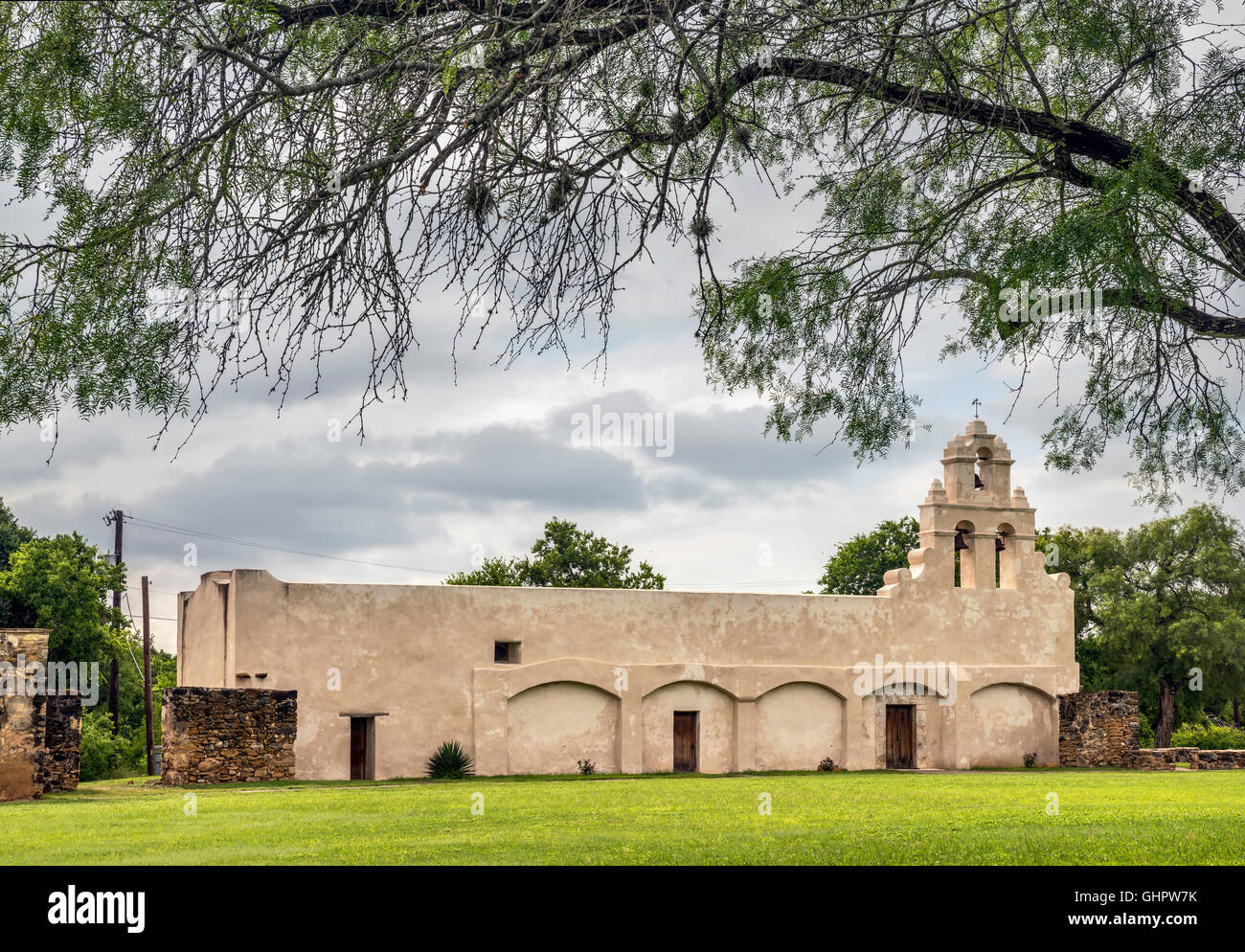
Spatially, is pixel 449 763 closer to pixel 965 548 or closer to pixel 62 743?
pixel 62 743

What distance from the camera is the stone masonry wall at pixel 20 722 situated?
21.4m

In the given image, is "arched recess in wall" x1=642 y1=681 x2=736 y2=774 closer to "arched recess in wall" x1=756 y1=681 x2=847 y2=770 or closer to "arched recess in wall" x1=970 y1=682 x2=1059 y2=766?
"arched recess in wall" x1=756 y1=681 x2=847 y2=770

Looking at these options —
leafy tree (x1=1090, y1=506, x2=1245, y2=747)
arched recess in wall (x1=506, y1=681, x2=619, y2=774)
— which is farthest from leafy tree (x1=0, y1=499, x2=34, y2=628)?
leafy tree (x1=1090, y1=506, x2=1245, y2=747)

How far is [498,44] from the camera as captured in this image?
7680mm

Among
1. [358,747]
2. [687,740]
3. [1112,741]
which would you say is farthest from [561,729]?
[1112,741]

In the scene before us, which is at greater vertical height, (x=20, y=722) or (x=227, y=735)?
(x=20, y=722)

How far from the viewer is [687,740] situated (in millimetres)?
31641

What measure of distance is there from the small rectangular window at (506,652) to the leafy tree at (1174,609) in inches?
980

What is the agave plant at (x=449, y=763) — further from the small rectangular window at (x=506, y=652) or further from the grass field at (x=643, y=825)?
the grass field at (x=643, y=825)

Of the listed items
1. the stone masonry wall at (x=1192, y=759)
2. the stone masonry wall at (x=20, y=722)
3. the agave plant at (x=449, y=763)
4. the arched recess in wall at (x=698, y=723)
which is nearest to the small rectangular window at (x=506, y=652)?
the agave plant at (x=449, y=763)

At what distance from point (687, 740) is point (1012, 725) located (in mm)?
8928

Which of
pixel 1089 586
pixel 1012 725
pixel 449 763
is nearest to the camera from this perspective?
pixel 449 763
